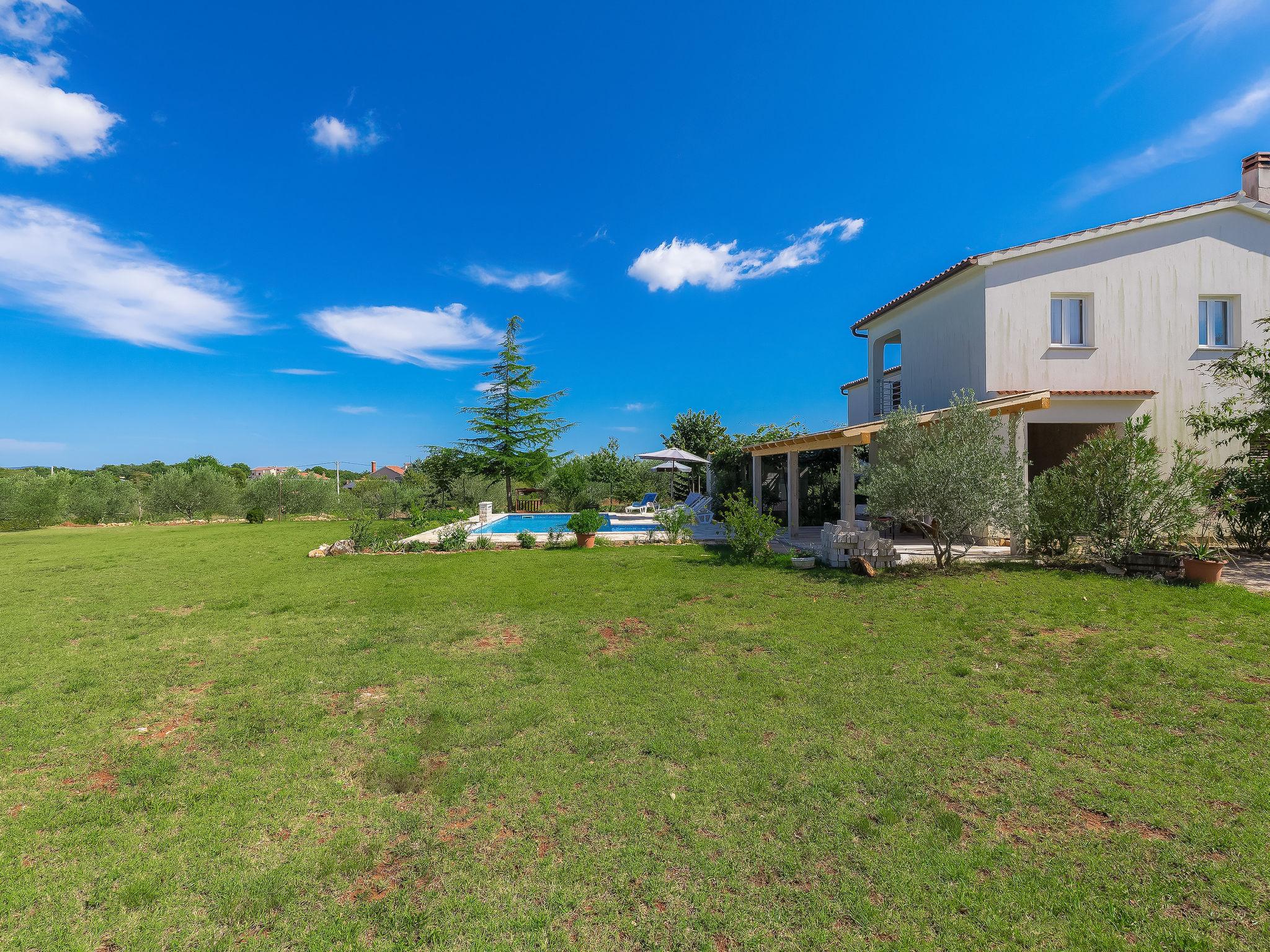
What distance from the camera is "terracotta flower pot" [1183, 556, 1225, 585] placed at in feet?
25.9

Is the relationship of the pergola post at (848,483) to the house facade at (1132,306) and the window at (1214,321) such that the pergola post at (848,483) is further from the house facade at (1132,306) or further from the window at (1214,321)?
the window at (1214,321)

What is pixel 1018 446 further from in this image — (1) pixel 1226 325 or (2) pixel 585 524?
(2) pixel 585 524

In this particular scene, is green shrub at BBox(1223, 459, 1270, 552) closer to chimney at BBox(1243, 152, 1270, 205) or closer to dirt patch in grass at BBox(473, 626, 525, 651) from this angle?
chimney at BBox(1243, 152, 1270, 205)

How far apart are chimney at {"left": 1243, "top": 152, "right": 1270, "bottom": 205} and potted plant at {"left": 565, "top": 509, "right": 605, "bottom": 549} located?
18.5 metres

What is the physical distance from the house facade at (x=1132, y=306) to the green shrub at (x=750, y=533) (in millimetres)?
6390

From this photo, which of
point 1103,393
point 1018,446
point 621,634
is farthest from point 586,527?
point 1103,393

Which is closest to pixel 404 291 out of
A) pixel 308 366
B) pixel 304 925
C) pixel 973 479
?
pixel 308 366

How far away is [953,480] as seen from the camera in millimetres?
8719

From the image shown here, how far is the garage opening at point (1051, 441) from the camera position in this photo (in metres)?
14.1

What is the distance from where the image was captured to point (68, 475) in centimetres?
2533

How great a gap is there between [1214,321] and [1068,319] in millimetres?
3831

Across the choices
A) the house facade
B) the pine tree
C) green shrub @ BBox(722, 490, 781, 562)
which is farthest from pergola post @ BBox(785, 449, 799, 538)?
the pine tree

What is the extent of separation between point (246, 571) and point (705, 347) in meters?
30.1

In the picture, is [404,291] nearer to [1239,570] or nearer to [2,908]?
[2,908]
